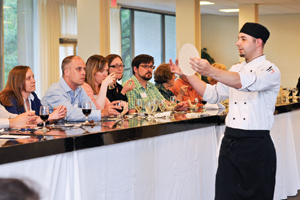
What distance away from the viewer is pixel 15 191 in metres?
1.85

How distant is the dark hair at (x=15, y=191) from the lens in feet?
5.74

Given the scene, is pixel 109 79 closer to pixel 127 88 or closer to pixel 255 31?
pixel 127 88

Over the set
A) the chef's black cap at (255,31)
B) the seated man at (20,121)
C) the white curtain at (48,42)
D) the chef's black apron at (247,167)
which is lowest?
the chef's black apron at (247,167)

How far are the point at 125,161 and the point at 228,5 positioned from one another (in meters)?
7.86

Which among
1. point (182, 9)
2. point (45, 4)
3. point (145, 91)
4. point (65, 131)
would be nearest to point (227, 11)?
point (182, 9)

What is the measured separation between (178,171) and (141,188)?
429 mm

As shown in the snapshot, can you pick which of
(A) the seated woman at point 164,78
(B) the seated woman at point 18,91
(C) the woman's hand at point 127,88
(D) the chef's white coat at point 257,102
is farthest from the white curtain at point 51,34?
(D) the chef's white coat at point 257,102

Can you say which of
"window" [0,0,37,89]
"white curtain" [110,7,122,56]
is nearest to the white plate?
"window" [0,0,37,89]

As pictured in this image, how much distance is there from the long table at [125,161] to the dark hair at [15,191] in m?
0.04

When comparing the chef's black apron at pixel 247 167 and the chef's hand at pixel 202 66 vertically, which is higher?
the chef's hand at pixel 202 66

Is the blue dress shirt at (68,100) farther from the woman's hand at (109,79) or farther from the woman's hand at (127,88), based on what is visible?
the woman's hand at (127,88)

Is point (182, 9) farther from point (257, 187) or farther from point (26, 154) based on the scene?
point (26, 154)

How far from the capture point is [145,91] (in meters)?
4.15

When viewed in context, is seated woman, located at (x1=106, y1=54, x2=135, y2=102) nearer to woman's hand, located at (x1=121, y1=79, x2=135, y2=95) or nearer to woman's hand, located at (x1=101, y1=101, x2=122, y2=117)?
woman's hand, located at (x1=121, y1=79, x2=135, y2=95)
